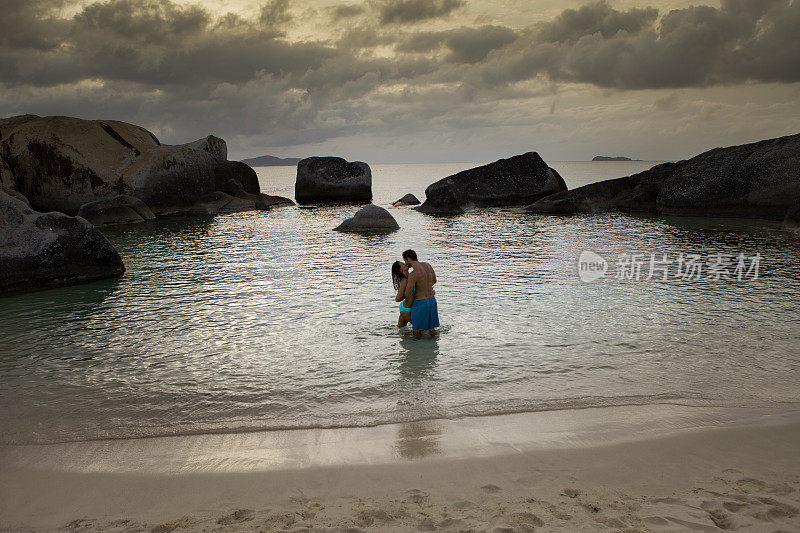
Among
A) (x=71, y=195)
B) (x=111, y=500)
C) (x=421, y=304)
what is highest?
(x=71, y=195)

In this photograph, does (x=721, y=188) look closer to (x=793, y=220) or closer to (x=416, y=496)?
(x=793, y=220)

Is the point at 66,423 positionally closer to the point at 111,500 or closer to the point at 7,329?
the point at 111,500

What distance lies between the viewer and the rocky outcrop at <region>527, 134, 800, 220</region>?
2586cm

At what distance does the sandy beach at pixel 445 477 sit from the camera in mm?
4285

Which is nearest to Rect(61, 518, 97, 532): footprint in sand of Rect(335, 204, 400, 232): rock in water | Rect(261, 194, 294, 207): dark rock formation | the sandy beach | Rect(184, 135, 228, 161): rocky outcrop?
the sandy beach

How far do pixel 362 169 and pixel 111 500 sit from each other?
40.1 meters

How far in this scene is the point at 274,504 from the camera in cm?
463

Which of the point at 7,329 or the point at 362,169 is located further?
the point at 362,169

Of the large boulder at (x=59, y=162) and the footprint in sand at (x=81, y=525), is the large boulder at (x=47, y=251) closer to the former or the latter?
the footprint in sand at (x=81, y=525)

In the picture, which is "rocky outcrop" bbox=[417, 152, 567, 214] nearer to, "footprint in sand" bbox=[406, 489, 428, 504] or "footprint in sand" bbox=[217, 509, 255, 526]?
"footprint in sand" bbox=[406, 489, 428, 504]

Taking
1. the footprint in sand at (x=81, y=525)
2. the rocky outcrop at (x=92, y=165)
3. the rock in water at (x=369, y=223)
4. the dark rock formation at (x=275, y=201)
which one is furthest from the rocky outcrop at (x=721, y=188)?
the footprint in sand at (x=81, y=525)

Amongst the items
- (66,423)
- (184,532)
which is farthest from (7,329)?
(184,532)

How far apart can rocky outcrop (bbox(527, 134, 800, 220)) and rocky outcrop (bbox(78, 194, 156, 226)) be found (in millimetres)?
22892

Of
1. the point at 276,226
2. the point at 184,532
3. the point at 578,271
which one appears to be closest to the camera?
the point at 184,532
